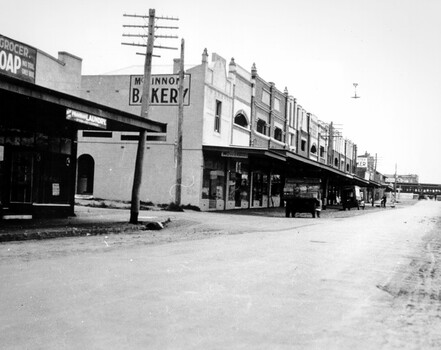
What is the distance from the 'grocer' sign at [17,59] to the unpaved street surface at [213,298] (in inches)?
343

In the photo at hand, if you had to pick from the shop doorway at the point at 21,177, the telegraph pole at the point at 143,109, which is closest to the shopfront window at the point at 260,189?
the telegraph pole at the point at 143,109

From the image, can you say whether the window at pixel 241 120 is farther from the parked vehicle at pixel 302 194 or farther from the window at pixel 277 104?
the parked vehicle at pixel 302 194

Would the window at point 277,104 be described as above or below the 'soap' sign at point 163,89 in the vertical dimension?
above

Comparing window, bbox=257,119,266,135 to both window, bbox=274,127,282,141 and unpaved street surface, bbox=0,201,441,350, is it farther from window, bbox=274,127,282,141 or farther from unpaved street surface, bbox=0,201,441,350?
unpaved street surface, bbox=0,201,441,350

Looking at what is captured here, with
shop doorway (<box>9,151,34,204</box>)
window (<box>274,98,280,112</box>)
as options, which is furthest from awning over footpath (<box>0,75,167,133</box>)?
window (<box>274,98,280,112</box>)

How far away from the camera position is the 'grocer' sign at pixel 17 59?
18.3 metres

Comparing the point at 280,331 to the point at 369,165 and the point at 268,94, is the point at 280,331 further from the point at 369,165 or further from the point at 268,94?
the point at 369,165

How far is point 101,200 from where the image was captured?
3253cm

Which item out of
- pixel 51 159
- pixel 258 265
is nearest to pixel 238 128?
pixel 51 159

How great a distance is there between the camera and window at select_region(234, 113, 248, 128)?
1489 inches

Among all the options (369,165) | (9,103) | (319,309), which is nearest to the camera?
(319,309)

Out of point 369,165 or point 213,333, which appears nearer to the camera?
point 213,333

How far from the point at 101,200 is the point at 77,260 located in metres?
23.3

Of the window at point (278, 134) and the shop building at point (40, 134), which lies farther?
the window at point (278, 134)
